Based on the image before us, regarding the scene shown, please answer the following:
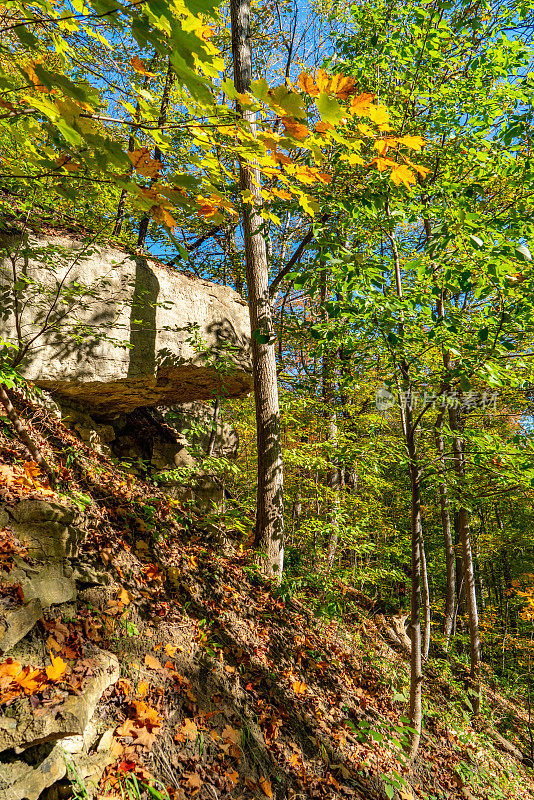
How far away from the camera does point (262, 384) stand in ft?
16.4

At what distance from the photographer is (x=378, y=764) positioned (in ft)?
12.3

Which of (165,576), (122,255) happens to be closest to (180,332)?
(122,255)

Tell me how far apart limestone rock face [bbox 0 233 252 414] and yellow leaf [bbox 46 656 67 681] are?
248 cm

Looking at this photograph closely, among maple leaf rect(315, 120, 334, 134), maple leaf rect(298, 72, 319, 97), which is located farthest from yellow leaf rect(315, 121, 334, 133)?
maple leaf rect(298, 72, 319, 97)

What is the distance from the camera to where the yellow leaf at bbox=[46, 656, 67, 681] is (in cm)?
197

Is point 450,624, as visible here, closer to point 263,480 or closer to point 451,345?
point 263,480

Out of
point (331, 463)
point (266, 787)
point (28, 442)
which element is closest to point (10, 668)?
point (28, 442)

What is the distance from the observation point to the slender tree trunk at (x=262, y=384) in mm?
4777

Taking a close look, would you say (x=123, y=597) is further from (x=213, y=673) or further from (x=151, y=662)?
(x=213, y=673)

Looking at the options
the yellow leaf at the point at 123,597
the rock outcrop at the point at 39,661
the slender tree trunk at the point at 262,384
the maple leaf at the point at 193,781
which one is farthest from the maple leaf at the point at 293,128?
the slender tree trunk at the point at 262,384

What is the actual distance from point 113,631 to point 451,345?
339cm

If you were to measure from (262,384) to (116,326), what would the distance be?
6.22ft

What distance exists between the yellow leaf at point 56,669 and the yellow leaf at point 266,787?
5.58 ft

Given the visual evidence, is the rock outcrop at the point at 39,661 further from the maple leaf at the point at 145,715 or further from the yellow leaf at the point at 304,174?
the yellow leaf at the point at 304,174
